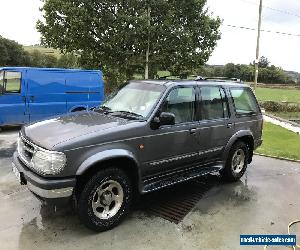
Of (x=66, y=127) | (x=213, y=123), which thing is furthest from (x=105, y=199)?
(x=213, y=123)

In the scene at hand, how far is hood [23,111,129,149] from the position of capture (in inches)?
182

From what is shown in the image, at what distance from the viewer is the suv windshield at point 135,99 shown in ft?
18.2

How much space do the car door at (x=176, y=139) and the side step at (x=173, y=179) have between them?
142 millimetres

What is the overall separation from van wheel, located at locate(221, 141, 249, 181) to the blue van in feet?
24.4

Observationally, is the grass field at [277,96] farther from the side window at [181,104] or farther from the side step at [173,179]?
the side window at [181,104]

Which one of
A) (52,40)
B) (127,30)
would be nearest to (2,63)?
(52,40)

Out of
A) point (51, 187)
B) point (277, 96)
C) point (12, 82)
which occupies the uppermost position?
point (277, 96)

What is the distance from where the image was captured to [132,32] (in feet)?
79.2

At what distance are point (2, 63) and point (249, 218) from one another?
54667mm

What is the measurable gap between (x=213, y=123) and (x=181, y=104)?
2.87ft

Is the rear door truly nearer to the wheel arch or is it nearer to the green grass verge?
the wheel arch

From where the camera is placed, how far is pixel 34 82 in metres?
11.9

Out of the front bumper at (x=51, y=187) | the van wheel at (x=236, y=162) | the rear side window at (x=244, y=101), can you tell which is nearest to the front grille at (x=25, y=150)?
the front bumper at (x=51, y=187)

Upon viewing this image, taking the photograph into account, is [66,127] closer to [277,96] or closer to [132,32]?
[132,32]
